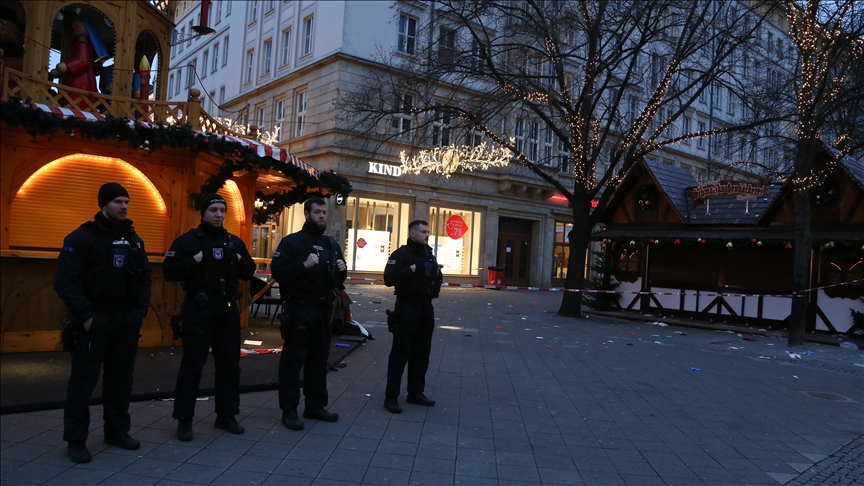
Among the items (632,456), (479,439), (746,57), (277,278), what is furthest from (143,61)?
(746,57)

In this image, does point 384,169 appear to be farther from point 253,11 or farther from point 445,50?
point 253,11

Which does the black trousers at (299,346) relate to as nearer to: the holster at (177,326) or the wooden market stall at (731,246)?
the holster at (177,326)

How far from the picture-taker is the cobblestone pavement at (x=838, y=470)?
17.3 ft

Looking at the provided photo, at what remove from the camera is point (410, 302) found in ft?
22.0

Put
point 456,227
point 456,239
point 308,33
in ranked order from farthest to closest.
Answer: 1. point 456,239
2. point 456,227
3. point 308,33

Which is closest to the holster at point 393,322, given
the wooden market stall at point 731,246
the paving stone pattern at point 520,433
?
the paving stone pattern at point 520,433

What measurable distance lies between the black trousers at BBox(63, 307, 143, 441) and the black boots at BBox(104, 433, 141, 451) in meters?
0.03

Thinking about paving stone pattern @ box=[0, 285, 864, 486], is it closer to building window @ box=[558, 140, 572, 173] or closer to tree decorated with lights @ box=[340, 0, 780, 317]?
tree decorated with lights @ box=[340, 0, 780, 317]

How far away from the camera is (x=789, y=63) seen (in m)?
15.7

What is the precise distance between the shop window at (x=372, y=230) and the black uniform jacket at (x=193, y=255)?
2085 centimetres

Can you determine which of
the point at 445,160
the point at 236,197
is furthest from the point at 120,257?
the point at 445,160

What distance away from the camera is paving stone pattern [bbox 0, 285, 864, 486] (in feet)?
15.7

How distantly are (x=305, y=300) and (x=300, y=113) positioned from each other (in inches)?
943

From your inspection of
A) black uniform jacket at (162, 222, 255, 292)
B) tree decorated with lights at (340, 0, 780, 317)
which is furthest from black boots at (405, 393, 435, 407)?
tree decorated with lights at (340, 0, 780, 317)
